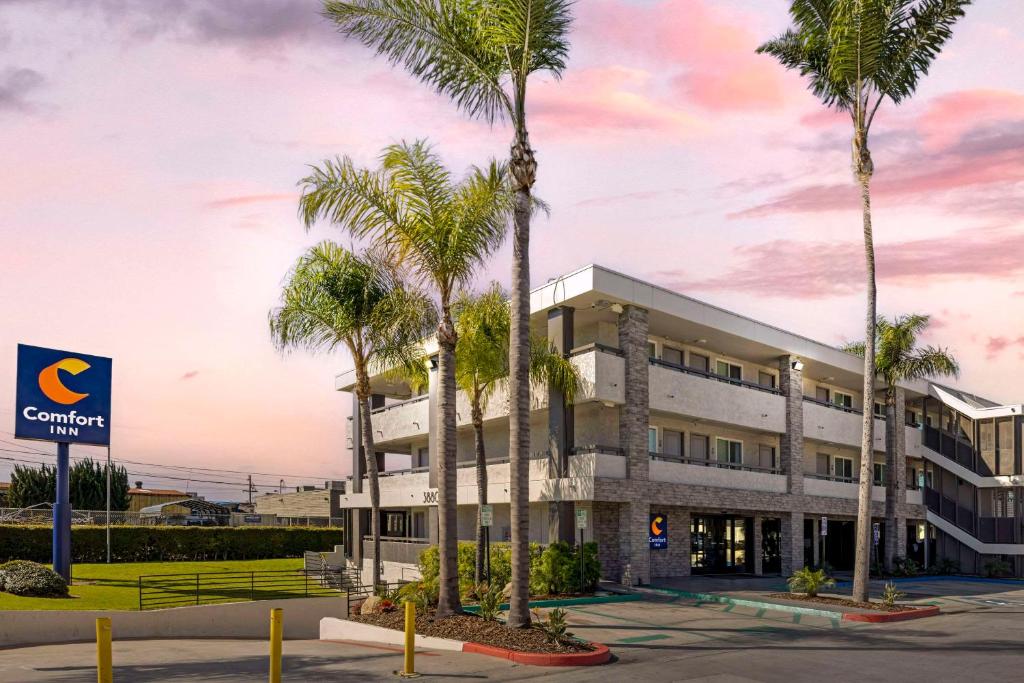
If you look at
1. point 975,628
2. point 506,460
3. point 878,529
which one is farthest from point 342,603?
point 878,529

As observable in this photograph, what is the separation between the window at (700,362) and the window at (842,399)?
38.1 ft

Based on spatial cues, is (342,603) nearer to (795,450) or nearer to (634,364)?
(634,364)

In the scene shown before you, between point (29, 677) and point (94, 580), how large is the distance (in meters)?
22.6

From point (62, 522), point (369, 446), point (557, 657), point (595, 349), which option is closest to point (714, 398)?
point (595, 349)

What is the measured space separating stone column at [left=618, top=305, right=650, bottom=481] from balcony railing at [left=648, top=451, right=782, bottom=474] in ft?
3.85

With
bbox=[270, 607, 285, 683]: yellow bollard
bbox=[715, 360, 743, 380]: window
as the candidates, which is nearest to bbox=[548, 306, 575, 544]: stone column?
bbox=[715, 360, 743, 380]: window

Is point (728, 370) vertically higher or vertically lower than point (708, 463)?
higher

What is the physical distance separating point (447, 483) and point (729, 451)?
1993 centimetres

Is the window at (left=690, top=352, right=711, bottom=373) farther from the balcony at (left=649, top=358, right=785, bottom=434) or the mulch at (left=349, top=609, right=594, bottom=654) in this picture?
the mulch at (left=349, top=609, right=594, bottom=654)

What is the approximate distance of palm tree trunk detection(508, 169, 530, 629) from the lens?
19797mm

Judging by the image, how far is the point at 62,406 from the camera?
115 ft

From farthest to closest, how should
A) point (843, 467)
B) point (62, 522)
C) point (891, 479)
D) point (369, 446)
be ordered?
1. point (843, 467)
2. point (891, 479)
3. point (369, 446)
4. point (62, 522)

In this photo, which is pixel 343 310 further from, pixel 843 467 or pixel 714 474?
pixel 843 467

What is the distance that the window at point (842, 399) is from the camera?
158 ft
